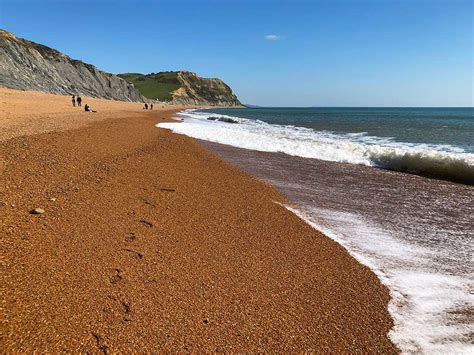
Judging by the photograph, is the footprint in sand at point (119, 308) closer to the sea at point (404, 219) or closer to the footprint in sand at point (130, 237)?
the footprint in sand at point (130, 237)

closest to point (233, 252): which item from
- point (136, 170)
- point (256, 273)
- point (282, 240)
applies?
point (256, 273)

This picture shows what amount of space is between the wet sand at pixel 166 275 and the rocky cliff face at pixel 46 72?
46.5m

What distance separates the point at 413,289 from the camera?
434cm

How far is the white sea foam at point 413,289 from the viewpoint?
Answer: 3414 millimetres

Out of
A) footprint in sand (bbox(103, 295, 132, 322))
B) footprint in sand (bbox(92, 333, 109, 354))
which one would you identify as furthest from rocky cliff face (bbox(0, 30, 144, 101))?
footprint in sand (bbox(92, 333, 109, 354))

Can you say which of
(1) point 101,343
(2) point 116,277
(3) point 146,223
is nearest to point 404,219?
(3) point 146,223

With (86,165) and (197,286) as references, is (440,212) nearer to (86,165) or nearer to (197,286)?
(197,286)

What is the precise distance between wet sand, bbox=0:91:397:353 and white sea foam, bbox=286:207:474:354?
199 millimetres

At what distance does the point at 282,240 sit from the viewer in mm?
5582

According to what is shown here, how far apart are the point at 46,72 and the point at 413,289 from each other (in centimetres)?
6673

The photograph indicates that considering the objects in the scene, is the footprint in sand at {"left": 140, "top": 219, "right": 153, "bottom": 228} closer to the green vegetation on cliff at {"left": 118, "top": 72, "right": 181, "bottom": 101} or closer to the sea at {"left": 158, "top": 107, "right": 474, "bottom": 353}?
the sea at {"left": 158, "top": 107, "right": 474, "bottom": 353}

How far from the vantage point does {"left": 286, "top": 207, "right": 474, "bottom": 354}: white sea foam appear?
3.41 meters

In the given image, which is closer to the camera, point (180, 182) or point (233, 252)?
point (233, 252)

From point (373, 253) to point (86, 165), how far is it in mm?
6781
